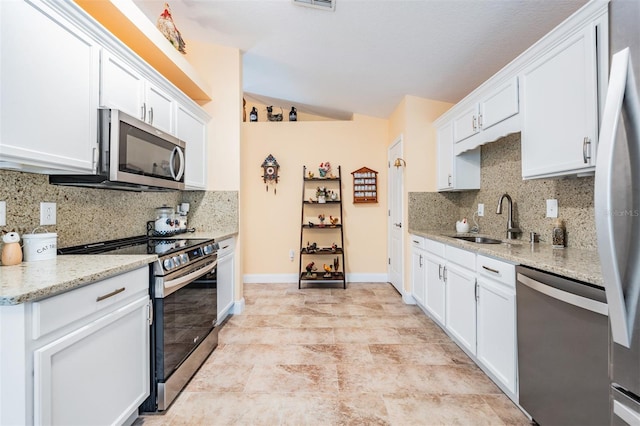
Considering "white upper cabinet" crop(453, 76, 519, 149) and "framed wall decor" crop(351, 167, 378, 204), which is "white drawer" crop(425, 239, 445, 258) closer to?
"white upper cabinet" crop(453, 76, 519, 149)

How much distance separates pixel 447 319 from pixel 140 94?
302 centimetres

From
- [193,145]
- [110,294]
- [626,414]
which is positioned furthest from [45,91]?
[626,414]

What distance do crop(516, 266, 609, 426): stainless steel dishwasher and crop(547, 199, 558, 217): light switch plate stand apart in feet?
2.72

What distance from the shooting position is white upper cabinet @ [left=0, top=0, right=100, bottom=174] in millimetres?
1171

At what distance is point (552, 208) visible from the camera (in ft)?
6.95

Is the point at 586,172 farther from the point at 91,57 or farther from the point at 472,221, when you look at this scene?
the point at 91,57

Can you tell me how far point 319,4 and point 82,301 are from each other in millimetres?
2487

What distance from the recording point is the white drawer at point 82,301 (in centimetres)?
99

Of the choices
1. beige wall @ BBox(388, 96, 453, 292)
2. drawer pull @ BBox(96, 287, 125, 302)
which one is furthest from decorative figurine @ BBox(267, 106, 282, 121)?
drawer pull @ BBox(96, 287, 125, 302)

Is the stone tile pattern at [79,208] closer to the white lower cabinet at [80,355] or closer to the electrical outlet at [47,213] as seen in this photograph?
the electrical outlet at [47,213]

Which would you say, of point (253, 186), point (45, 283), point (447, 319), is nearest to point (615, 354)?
point (447, 319)

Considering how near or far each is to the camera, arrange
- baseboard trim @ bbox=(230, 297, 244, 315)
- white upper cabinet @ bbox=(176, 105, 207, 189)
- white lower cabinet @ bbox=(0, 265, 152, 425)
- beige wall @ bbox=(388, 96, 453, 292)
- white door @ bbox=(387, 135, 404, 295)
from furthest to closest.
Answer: white door @ bbox=(387, 135, 404, 295) < beige wall @ bbox=(388, 96, 453, 292) < baseboard trim @ bbox=(230, 297, 244, 315) < white upper cabinet @ bbox=(176, 105, 207, 189) < white lower cabinet @ bbox=(0, 265, 152, 425)

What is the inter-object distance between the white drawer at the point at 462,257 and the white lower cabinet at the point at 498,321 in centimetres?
9

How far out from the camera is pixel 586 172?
1587mm
